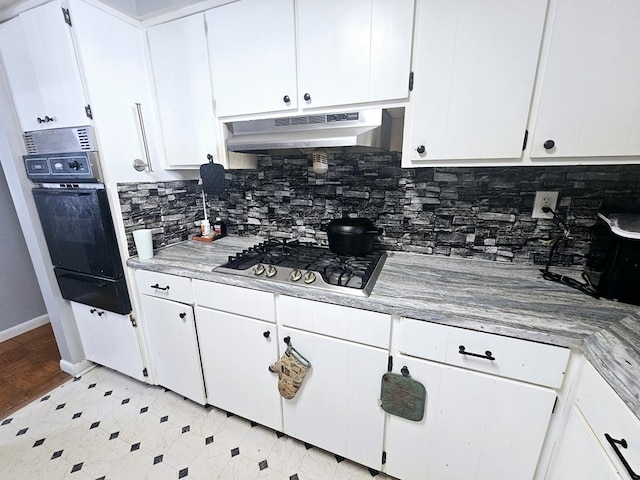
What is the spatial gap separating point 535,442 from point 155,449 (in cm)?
175

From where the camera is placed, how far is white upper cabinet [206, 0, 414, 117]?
1098mm

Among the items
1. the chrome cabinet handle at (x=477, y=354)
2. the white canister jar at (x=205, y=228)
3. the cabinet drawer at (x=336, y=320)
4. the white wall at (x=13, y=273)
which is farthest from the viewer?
the white wall at (x=13, y=273)

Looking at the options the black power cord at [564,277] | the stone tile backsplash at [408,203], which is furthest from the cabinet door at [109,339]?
the black power cord at [564,277]

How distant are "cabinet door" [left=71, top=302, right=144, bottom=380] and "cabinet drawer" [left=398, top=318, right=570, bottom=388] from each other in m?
1.67

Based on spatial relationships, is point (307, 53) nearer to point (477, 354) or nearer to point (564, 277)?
point (477, 354)

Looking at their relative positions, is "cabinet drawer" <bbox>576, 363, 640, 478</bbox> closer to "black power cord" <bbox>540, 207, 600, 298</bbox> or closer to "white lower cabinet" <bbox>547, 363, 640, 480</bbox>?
"white lower cabinet" <bbox>547, 363, 640, 480</bbox>

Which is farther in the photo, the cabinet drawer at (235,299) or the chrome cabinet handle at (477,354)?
the cabinet drawer at (235,299)

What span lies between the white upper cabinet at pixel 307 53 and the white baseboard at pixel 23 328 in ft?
9.10

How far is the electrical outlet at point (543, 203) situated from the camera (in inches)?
49.4

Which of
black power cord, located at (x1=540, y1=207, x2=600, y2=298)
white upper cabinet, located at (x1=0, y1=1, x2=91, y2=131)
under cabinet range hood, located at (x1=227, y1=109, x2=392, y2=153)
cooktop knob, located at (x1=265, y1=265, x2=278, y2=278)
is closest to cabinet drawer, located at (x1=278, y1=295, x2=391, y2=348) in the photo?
cooktop knob, located at (x1=265, y1=265, x2=278, y2=278)

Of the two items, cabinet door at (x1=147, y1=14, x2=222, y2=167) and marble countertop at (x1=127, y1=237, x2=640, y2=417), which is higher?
cabinet door at (x1=147, y1=14, x2=222, y2=167)

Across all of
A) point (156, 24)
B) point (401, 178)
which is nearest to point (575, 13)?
point (401, 178)

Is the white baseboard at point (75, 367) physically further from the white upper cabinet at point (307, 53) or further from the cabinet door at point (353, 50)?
the cabinet door at point (353, 50)

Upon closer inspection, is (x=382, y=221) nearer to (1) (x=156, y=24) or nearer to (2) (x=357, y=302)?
(2) (x=357, y=302)
